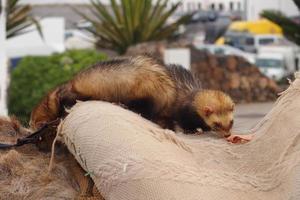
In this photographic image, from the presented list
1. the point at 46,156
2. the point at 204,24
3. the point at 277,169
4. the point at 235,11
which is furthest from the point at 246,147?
the point at 235,11

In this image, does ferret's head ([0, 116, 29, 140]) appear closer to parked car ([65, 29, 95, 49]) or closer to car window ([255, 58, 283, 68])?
parked car ([65, 29, 95, 49])

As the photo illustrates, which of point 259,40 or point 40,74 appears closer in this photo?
point 40,74

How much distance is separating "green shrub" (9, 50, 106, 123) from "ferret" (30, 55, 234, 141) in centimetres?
1021

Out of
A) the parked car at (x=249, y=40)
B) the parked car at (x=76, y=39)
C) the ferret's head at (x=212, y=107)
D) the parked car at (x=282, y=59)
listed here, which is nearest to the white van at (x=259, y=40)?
the parked car at (x=249, y=40)

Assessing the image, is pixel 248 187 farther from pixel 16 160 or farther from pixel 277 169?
pixel 16 160

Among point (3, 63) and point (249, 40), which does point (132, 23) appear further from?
point (249, 40)

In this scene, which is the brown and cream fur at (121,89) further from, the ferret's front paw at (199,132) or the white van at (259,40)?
the white van at (259,40)

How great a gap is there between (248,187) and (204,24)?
99.0ft

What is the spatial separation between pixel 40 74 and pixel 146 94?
11.4 meters

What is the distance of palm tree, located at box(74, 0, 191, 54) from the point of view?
1712 cm

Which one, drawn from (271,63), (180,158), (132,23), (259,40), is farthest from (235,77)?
(180,158)

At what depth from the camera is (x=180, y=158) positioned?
2.33 metres

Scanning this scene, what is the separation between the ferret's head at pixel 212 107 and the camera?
3.58 meters

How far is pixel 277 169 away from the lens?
2.28 m
